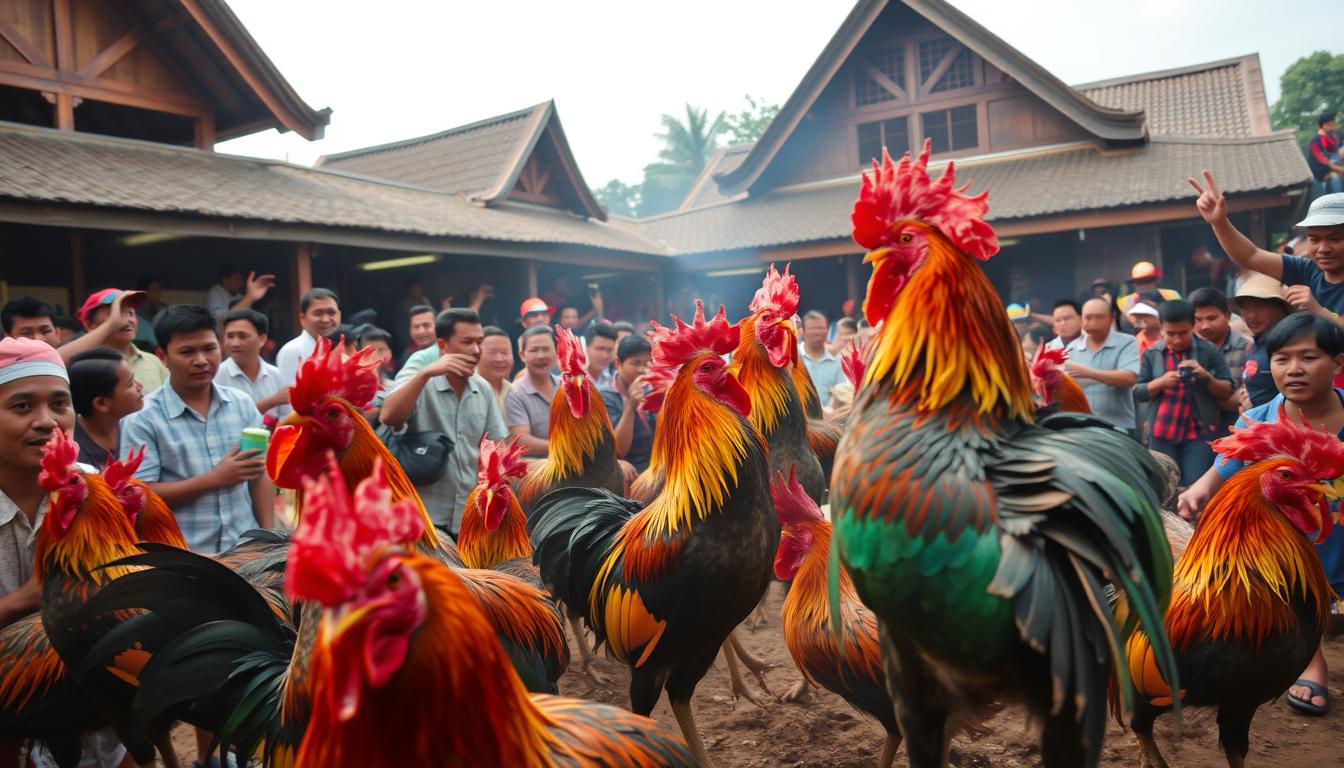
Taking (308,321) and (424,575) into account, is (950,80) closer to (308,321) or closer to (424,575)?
(308,321)

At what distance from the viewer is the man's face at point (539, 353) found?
19.9 feet

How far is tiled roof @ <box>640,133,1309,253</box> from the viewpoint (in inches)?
523

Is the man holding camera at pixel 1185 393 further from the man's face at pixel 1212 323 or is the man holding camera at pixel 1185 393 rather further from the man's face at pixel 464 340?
the man's face at pixel 464 340

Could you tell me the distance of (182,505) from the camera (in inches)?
152

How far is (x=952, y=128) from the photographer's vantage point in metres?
17.7

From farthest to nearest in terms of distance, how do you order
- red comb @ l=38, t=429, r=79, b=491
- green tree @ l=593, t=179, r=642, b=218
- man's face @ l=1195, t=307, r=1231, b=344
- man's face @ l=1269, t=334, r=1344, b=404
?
green tree @ l=593, t=179, r=642, b=218, man's face @ l=1195, t=307, r=1231, b=344, man's face @ l=1269, t=334, r=1344, b=404, red comb @ l=38, t=429, r=79, b=491

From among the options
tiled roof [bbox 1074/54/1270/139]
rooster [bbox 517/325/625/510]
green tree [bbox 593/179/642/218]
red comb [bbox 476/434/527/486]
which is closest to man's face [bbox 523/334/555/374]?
rooster [bbox 517/325/625/510]

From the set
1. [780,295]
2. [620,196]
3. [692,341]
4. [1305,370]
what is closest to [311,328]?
[780,295]

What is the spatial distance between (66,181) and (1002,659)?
1037cm

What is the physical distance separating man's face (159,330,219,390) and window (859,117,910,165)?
16.1 meters

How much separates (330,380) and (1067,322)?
22.9 ft

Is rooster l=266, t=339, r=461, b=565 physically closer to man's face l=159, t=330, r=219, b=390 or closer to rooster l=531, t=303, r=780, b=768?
rooster l=531, t=303, r=780, b=768

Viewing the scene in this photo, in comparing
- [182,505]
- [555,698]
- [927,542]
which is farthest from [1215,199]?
[182,505]

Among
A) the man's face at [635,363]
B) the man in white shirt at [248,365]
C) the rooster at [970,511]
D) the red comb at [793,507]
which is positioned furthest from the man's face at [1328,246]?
the man in white shirt at [248,365]
